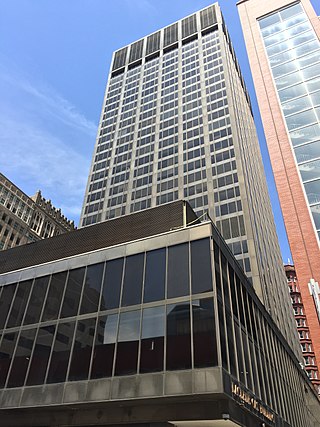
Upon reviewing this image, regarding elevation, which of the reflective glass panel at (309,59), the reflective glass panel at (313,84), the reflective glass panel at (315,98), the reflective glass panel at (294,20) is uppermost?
the reflective glass panel at (294,20)

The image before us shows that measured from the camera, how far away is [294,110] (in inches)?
1564

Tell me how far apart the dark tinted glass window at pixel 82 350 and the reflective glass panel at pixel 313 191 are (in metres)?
25.6

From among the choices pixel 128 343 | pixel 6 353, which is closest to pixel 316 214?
pixel 128 343

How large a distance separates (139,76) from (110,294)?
86119 mm

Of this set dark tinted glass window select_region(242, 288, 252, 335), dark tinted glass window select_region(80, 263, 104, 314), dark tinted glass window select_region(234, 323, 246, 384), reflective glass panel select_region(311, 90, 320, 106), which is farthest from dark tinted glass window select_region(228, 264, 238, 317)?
reflective glass panel select_region(311, 90, 320, 106)

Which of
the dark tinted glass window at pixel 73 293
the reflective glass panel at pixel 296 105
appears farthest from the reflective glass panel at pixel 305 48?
the dark tinted glass window at pixel 73 293

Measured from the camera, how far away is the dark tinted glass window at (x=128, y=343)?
15175mm

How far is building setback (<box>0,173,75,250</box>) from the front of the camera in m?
83.8

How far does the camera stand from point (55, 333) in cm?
1838

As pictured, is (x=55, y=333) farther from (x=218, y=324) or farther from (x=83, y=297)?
(x=218, y=324)

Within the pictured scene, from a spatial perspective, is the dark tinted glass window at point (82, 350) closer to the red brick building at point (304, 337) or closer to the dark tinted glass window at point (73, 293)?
the dark tinted glass window at point (73, 293)

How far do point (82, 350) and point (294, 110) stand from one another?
37614 mm

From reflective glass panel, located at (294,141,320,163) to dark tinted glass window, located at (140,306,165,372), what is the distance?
27.3 m

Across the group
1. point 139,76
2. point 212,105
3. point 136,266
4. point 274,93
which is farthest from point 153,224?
point 139,76
